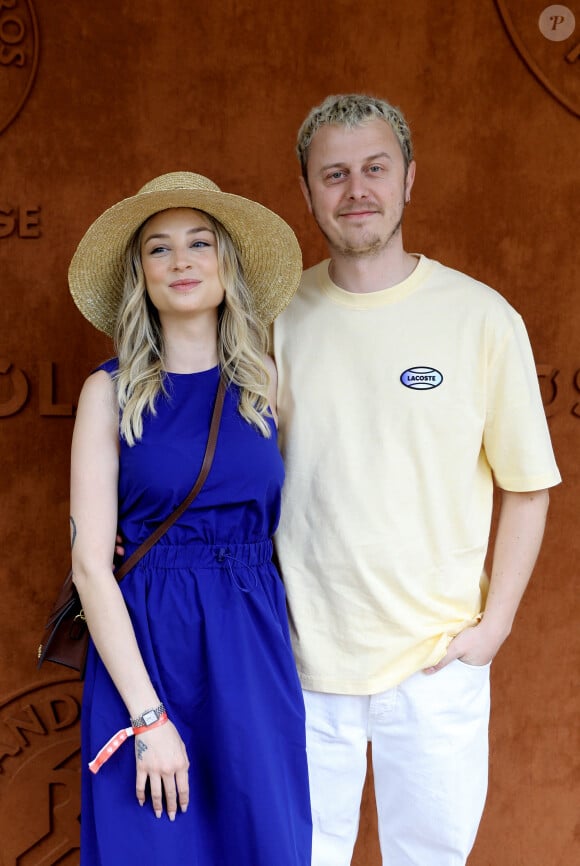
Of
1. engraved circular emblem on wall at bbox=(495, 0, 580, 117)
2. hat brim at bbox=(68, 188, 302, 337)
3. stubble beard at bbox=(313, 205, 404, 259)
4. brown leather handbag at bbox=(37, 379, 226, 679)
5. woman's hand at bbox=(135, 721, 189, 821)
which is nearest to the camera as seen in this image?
woman's hand at bbox=(135, 721, 189, 821)

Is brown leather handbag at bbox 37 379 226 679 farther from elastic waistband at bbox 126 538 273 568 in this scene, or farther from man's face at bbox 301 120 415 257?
man's face at bbox 301 120 415 257

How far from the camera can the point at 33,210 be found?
8.46 ft

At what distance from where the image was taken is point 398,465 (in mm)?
2098

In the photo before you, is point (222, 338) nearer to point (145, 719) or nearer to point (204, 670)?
point (204, 670)

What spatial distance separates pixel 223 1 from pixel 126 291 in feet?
3.62

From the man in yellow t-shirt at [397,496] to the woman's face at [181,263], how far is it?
0.31 m

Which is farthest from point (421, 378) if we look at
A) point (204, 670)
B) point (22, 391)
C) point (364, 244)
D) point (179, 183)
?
point (22, 391)

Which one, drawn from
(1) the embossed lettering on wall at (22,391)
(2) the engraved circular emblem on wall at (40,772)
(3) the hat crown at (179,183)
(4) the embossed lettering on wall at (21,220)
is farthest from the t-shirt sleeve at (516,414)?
(2) the engraved circular emblem on wall at (40,772)

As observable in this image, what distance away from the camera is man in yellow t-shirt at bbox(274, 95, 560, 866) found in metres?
2.10

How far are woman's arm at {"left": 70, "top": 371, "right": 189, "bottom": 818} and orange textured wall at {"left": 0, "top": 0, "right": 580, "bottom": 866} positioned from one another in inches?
30.8

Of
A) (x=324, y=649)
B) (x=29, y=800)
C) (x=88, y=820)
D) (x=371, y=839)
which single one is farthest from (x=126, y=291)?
(x=371, y=839)

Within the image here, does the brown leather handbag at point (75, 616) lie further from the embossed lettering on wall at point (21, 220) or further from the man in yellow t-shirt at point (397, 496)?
the embossed lettering on wall at point (21, 220)

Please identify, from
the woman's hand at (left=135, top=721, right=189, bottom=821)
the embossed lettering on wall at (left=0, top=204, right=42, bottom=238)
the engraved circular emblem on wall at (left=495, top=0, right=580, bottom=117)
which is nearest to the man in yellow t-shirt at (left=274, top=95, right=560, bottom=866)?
the woman's hand at (left=135, top=721, right=189, bottom=821)

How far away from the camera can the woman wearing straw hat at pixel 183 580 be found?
72.1 inches
